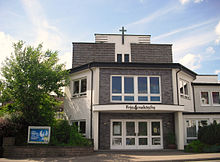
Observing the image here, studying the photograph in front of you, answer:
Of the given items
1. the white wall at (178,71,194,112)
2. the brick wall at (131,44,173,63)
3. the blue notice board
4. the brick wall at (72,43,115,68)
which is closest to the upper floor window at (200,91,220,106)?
the white wall at (178,71,194,112)

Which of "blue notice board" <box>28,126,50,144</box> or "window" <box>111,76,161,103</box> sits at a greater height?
"window" <box>111,76,161,103</box>

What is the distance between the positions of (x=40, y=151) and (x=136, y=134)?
22.0ft

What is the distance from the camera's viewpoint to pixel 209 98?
20.6 m

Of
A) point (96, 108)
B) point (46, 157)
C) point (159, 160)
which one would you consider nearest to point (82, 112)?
point (96, 108)

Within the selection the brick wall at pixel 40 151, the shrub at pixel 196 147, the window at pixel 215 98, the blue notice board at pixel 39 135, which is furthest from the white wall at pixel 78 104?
the window at pixel 215 98

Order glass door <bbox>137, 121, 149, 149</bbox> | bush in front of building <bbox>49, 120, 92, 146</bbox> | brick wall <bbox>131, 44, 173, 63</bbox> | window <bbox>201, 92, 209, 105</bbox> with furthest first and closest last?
brick wall <bbox>131, 44, 173, 63</bbox> < window <bbox>201, 92, 209, 105</bbox> < glass door <bbox>137, 121, 149, 149</bbox> < bush in front of building <bbox>49, 120, 92, 146</bbox>

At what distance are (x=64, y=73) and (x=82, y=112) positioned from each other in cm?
322

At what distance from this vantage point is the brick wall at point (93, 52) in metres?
22.5

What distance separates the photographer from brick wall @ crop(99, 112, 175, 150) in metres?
15.1

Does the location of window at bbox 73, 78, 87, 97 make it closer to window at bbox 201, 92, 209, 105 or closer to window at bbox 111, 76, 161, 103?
window at bbox 111, 76, 161, 103

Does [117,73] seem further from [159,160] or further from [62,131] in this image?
[159,160]

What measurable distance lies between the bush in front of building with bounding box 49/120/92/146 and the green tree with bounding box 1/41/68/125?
109 centimetres

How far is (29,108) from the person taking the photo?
14773mm

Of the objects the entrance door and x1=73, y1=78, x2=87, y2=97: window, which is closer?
the entrance door
